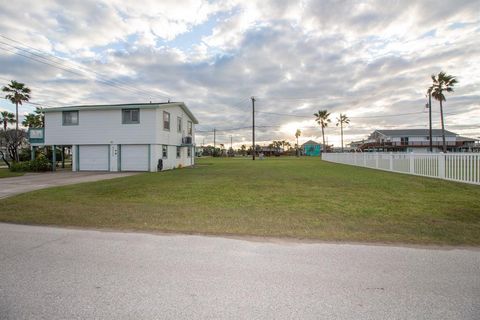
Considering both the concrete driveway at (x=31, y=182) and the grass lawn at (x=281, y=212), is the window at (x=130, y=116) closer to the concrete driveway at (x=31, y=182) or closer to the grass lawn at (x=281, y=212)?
the concrete driveway at (x=31, y=182)

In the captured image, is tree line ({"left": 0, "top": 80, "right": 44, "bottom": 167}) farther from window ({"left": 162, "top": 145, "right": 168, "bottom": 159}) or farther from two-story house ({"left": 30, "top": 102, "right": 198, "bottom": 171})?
window ({"left": 162, "top": 145, "right": 168, "bottom": 159})

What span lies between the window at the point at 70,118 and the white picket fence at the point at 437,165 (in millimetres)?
24367

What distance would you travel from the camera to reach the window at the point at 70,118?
72.8ft

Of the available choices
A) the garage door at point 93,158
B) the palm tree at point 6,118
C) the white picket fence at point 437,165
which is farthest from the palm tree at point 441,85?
the palm tree at point 6,118

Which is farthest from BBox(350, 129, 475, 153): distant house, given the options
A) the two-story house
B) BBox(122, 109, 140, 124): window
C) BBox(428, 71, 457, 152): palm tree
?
BBox(122, 109, 140, 124): window

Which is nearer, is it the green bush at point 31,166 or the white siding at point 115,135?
the green bush at point 31,166

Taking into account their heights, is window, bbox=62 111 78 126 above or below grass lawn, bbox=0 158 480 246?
above

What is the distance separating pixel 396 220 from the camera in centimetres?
578

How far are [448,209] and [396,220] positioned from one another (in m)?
2.01

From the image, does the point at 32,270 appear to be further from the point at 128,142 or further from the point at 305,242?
the point at 128,142

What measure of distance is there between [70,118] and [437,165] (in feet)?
84.0

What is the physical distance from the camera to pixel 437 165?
1266 centimetres

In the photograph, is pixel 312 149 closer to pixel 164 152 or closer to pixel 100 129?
pixel 164 152

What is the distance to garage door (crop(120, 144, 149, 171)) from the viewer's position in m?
21.4
